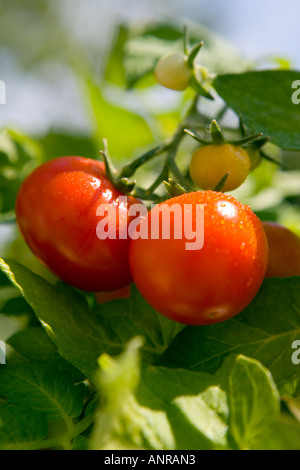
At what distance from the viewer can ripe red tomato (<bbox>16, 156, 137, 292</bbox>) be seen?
0.39m

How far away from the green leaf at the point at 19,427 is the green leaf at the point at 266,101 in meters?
0.25

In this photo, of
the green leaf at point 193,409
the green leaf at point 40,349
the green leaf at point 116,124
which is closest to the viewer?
the green leaf at point 193,409

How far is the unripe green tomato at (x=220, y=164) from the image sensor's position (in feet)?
1.24

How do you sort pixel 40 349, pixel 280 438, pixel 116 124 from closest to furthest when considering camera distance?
pixel 280 438
pixel 40 349
pixel 116 124

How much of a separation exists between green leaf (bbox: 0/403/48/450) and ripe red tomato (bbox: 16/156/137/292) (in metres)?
0.11

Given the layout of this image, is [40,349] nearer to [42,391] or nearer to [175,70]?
[42,391]

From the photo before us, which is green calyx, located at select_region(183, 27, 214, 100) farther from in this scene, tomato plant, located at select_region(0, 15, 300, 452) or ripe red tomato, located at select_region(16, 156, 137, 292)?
ripe red tomato, located at select_region(16, 156, 137, 292)

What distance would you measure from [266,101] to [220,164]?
3.2 inches

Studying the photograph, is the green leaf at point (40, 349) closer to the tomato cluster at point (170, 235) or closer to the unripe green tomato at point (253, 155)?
the tomato cluster at point (170, 235)

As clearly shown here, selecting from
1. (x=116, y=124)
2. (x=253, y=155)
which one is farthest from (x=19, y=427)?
(x=116, y=124)

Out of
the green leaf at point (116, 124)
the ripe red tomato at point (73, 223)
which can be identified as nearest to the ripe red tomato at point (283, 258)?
the ripe red tomato at point (73, 223)

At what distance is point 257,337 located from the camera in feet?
1.14

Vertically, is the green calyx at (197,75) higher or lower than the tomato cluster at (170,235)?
higher

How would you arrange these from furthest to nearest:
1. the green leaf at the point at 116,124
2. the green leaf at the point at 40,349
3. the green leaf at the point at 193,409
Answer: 1. the green leaf at the point at 116,124
2. the green leaf at the point at 40,349
3. the green leaf at the point at 193,409
